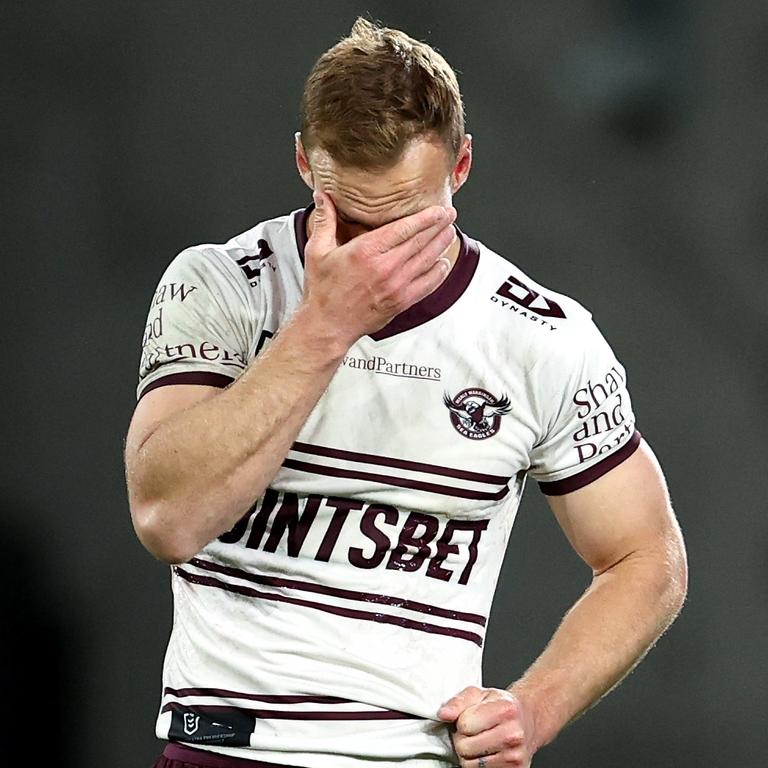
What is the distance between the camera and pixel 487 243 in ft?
8.13

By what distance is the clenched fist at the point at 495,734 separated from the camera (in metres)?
1.37

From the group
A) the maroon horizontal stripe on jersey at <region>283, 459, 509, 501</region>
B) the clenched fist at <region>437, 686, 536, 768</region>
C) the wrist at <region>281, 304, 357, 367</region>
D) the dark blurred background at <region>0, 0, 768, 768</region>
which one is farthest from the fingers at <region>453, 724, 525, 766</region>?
the dark blurred background at <region>0, 0, 768, 768</region>

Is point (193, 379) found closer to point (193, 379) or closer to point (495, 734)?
point (193, 379)

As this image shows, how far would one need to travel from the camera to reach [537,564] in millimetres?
2484

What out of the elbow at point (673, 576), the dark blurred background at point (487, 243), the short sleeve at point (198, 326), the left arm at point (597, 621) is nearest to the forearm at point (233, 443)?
the short sleeve at point (198, 326)

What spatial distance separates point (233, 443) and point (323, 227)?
9.2 inches

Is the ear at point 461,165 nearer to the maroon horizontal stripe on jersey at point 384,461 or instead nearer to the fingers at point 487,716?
the maroon horizontal stripe on jersey at point 384,461

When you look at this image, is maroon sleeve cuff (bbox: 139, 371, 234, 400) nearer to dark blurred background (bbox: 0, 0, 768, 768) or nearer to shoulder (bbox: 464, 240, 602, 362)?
shoulder (bbox: 464, 240, 602, 362)

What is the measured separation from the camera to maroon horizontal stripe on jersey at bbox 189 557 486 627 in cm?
147

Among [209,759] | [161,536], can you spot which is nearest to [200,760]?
[209,759]

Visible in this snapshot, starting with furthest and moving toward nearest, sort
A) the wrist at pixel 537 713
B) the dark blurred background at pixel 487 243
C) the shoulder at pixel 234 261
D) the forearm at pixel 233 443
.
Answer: the dark blurred background at pixel 487 243
the shoulder at pixel 234 261
the wrist at pixel 537 713
the forearm at pixel 233 443

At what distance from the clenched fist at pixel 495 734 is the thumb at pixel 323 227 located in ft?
1.57

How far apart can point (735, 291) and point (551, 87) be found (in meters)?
0.49

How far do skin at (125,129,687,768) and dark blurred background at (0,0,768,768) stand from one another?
3.21 ft
